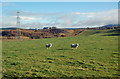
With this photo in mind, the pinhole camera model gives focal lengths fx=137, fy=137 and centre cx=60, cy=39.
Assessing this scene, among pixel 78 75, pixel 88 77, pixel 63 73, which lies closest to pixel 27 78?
pixel 63 73

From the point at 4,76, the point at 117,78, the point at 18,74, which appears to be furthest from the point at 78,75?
the point at 4,76

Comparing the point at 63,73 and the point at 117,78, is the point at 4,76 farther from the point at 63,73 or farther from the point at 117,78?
the point at 117,78

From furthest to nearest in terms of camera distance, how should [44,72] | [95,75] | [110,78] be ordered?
1. [44,72]
2. [95,75]
3. [110,78]

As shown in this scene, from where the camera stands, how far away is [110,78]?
9.42 metres

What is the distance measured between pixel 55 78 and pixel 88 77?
2.34 m

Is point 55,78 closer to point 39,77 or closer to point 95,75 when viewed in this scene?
point 39,77

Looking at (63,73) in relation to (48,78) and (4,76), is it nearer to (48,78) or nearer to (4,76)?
(48,78)

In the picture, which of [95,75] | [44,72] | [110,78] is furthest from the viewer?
[44,72]

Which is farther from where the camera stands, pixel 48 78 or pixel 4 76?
pixel 4 76

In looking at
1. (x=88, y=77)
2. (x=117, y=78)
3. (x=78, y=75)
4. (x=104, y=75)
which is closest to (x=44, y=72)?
(x=78, y=75)

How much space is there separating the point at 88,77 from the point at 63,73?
190 cm

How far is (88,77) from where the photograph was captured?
9.68 meters

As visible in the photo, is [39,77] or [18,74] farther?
[18,74]

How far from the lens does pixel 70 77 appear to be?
380 inches
